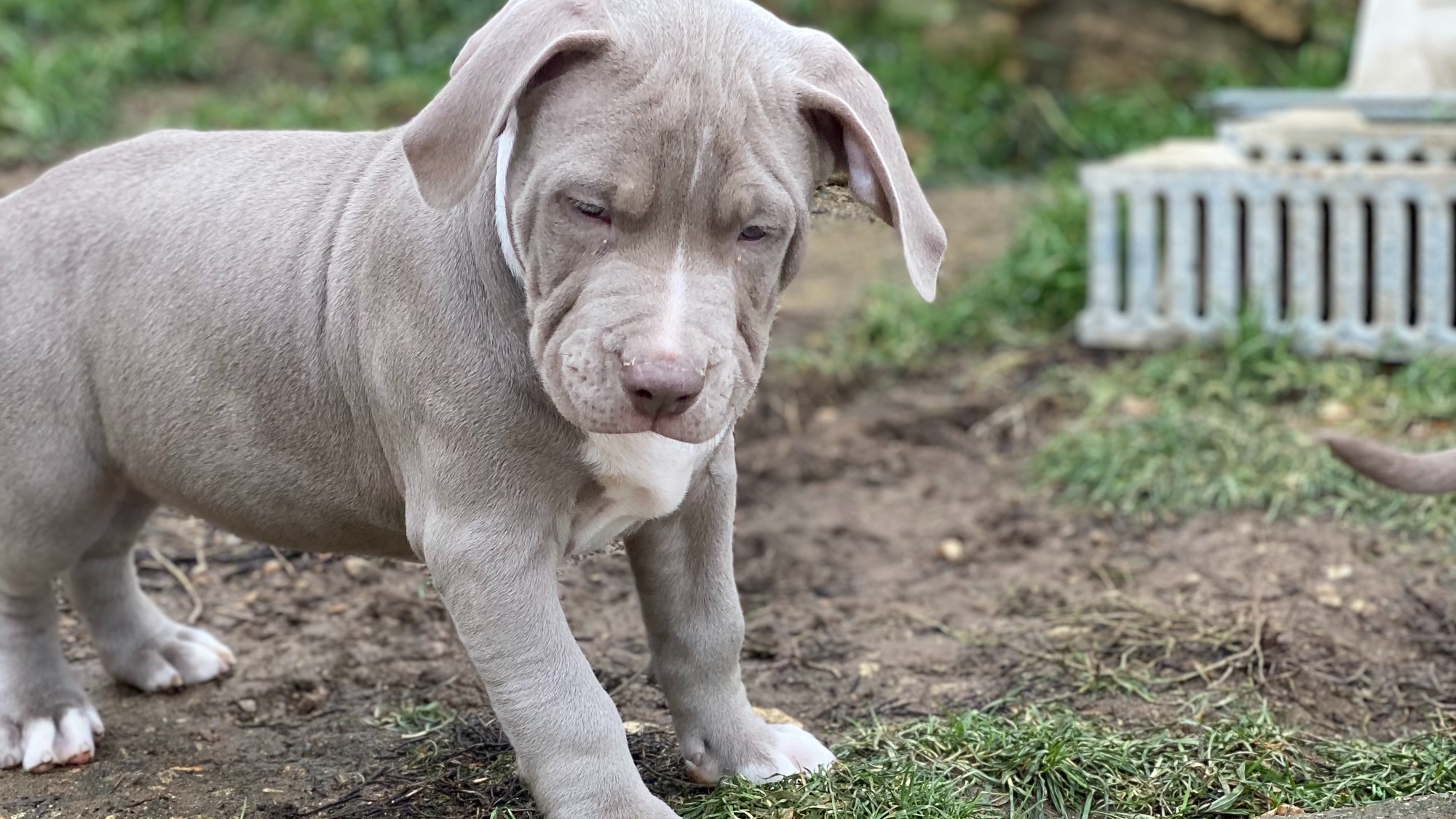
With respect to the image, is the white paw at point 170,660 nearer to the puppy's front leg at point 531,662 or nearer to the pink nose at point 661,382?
the puppy's front leg at point 531,662

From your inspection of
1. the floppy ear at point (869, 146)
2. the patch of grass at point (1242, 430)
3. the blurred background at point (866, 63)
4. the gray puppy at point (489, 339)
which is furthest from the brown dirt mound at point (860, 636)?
the blurred background at point (866, 63)

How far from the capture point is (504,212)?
2.87 metres

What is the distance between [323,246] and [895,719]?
173 cm

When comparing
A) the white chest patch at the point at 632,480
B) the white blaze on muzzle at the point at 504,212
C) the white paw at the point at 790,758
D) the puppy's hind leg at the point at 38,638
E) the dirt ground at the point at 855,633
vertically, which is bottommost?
the dirt ground at the point at 855,633

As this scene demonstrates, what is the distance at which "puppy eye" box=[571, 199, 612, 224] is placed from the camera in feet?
8.74

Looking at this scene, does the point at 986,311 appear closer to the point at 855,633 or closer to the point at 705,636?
the point at 855,633

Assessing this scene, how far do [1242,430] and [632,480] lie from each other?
3.26 meters

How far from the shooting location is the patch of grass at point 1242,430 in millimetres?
5098

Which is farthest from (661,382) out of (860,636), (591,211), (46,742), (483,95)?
(860,636)

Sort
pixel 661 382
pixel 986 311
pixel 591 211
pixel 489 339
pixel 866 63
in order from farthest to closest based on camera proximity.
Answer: pixel 866 63, pixel 986 311, pixel 489 339, pixel 591 211, pixel 661 382

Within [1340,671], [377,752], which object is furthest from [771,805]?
[1340,671]

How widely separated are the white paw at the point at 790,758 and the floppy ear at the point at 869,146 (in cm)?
114

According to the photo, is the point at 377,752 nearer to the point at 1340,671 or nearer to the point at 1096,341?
the point at 1340,671

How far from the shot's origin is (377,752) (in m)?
3.70
